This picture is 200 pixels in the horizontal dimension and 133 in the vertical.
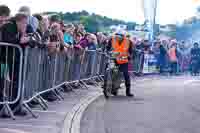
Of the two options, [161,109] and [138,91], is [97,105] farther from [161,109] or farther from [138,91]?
[138,91]

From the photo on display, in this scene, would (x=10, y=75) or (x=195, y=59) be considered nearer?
(x=10, y=75)

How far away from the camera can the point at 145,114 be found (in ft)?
44.8

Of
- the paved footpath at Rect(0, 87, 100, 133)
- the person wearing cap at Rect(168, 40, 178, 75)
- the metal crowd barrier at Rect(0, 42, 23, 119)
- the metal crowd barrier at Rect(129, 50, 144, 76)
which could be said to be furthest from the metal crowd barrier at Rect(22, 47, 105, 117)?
the person wearing cap at Rect(168, 40, 178, 75)

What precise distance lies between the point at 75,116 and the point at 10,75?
1607 mm

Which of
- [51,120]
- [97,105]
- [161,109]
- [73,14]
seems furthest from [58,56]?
[73,14]

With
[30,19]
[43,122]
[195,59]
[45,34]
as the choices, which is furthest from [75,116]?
[195,59]

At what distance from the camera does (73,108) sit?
1432 cm

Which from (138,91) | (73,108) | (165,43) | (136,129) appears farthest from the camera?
(165,43)

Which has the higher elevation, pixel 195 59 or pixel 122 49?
pixel 122 49

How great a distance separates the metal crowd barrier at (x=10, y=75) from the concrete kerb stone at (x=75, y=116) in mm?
980

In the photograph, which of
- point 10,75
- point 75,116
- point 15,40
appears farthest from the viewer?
point 75,116

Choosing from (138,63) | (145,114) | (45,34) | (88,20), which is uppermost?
(45,34)

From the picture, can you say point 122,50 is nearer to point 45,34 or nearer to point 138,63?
point 45,34

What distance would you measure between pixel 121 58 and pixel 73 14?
98.2 feet
